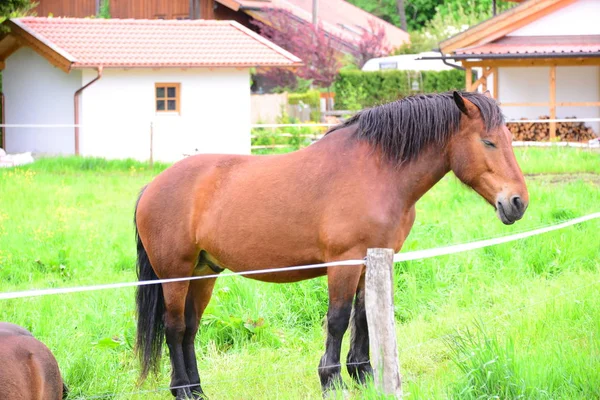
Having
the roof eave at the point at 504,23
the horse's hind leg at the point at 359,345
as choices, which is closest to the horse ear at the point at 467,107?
the horse's hind leg at the point at 359,345

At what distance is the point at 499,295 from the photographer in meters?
7.82

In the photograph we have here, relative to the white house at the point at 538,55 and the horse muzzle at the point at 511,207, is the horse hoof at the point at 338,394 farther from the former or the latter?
the white house at the point at 538,55

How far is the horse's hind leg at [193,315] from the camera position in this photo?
614cm

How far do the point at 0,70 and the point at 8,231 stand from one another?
15.5 metres

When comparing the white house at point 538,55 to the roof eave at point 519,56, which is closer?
the roof eave at point 519,56

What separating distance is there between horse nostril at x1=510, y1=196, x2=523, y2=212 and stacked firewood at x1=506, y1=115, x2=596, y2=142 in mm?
19180

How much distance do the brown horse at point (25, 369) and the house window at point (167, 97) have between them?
20814mm

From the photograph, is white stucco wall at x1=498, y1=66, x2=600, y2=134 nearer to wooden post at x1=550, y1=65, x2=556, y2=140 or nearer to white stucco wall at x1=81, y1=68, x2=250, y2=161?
wooden post at x1=550, y1=65, x2=556, y2=140

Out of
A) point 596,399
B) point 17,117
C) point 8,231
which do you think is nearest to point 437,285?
point 596,399

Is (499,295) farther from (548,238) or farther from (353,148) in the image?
(353,148)

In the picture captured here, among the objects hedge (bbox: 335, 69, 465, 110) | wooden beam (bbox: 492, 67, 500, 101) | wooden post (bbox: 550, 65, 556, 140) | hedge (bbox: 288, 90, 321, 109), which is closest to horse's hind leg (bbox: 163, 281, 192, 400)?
wooden post (bbox: 550, 65, 556, 140)

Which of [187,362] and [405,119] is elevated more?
[405,119]

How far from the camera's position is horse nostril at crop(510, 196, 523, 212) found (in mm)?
5227

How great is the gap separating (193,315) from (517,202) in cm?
239
